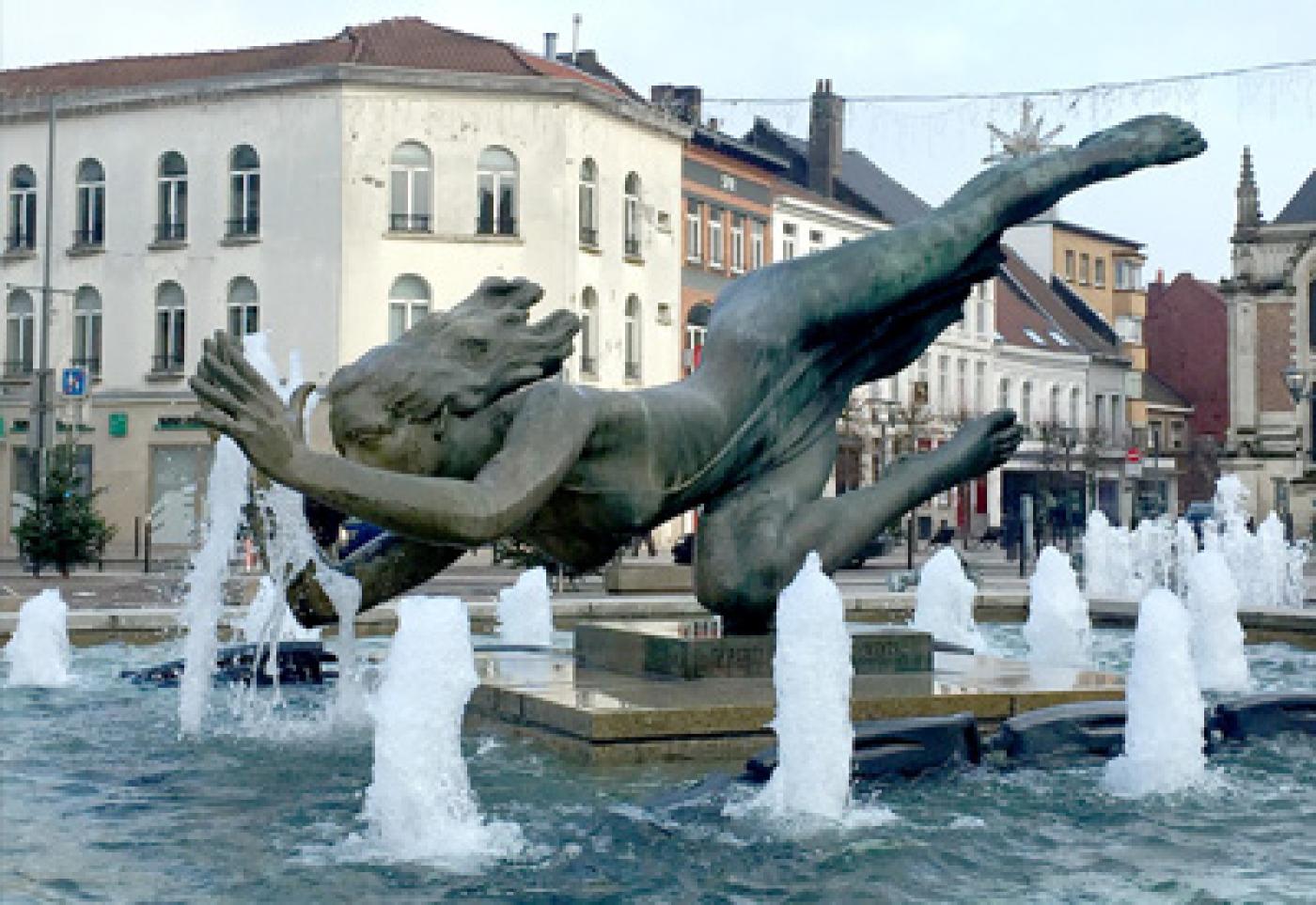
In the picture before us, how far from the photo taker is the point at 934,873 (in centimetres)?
516

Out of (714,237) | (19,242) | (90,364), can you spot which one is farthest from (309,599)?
(714,237)

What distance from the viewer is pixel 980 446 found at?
8.23 metres

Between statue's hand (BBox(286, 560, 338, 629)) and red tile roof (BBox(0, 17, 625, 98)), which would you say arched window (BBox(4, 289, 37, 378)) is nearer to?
red tile roof (BBox(0, 17, 625, 98))

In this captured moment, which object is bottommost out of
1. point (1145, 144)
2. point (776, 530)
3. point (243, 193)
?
point (776, 530)

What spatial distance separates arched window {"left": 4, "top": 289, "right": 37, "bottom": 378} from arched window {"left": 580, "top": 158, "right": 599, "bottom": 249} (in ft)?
41.5

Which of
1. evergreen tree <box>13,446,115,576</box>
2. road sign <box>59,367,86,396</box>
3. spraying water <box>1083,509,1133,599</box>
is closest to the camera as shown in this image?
spraying water <box>1083,509,1133,599</box>

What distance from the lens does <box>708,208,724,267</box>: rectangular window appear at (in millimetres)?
46375

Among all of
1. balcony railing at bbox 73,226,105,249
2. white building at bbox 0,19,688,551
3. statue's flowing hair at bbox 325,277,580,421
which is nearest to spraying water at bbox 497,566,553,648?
statue's flowing hair at bbox 325,277,580,421

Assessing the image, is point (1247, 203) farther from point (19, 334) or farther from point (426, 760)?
point (426, 760)

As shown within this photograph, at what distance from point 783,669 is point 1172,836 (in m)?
1.40

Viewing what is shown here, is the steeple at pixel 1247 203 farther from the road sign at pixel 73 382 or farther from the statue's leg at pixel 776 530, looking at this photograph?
the statue's leg at pixel 776 530

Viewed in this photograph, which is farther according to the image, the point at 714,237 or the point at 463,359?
the point at 714,237

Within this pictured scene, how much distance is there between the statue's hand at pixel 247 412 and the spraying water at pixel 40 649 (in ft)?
14.7

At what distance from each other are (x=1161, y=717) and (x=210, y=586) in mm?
4265
